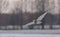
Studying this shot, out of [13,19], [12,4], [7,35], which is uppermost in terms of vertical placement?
[12,4]

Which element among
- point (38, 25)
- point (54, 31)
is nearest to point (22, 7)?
point (38, 25)

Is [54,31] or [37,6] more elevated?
[37,6]

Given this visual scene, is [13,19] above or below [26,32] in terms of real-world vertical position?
above

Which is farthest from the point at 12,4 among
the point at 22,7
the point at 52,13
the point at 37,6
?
the point at 52,13

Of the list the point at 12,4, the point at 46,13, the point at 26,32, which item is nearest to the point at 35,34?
the point at 26,32

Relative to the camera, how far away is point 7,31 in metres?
6.27

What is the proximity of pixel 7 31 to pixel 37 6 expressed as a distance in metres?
1.11

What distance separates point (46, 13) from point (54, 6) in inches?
12.0

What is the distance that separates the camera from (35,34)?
6.19 m

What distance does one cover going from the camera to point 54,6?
624cm

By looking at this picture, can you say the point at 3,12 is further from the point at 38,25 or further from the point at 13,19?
the point at 38,25

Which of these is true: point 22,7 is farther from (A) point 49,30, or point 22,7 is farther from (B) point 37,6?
(A) point 49,30

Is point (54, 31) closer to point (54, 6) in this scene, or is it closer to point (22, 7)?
point (54, 6)

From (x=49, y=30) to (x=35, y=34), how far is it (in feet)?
1.35
